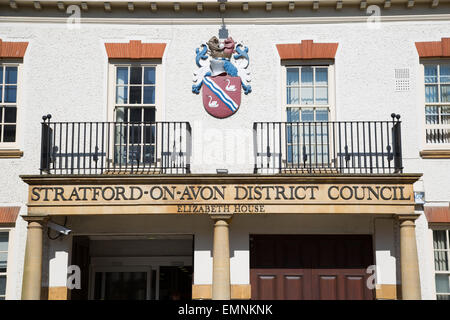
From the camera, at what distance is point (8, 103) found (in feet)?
42.6

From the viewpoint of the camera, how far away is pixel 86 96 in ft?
42.6

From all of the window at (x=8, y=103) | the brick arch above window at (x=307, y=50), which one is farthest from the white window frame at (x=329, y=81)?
the window at (x=8, y=103)

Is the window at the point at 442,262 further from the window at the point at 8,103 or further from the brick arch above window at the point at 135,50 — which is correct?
the window at the point at 8,103

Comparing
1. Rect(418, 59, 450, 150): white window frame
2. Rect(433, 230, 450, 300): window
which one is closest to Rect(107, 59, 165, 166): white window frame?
Rect(418, 59, 450, 150): white window frame

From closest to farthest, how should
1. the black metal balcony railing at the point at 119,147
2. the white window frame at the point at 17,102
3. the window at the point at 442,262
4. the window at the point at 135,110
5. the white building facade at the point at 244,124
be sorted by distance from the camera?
the window at the point at 442,262 → the white building facade at the point at 244,124 → the black metal balcony railing at the point at 119,147 → the white window frame at the point at 17,102 → the window at the point at 135,110

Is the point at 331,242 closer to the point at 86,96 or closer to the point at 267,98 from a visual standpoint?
the point at 267,98

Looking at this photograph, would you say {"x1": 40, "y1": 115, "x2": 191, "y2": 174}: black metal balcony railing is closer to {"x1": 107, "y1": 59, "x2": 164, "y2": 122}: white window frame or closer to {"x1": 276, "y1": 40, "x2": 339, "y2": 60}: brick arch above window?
{"x1": 107, "y1": 59, "x2": 164, "y2": 122}: white window frame

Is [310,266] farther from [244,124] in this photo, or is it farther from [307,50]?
[307,50]

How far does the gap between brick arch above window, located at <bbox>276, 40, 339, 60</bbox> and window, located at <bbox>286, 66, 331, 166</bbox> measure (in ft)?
0.88

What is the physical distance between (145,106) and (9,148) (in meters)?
2.58

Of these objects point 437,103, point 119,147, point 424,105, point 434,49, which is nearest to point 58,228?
point 119,147

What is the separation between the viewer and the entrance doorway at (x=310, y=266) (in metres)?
12.5

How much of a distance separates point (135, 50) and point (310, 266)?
16.8 ft

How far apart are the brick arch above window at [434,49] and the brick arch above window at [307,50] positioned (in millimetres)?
1535
